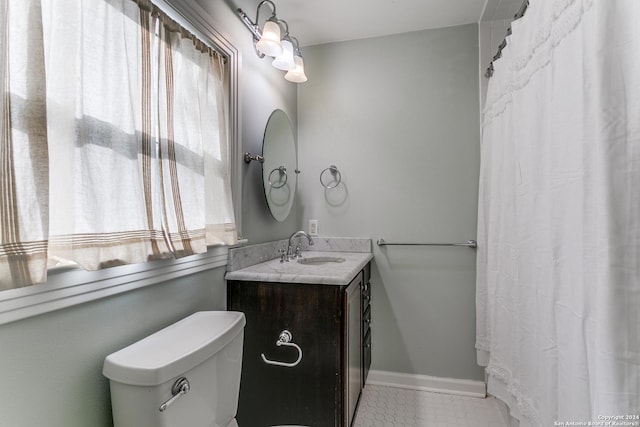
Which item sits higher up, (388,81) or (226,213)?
(388,81)

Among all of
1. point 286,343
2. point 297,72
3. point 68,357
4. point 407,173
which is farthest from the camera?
point 407,173

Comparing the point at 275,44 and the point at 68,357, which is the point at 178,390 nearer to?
the point at 68,357

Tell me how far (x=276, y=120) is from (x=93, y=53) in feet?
3.80

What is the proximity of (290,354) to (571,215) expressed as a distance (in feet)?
A: 3.75

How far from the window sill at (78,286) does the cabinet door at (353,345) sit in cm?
74

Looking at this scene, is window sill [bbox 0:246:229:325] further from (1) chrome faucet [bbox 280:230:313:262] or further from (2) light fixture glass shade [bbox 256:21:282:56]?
(2) light fixture glass shade [bbox 256:21:282:56]

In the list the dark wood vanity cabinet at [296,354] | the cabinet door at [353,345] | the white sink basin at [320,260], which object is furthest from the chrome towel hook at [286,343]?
the white sink basin at [320,260]

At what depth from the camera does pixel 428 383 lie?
79.9 inches

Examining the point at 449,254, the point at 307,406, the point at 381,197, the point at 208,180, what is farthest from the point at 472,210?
the point at 208,180

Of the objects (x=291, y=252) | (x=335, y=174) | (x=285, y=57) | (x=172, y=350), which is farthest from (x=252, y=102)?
(x=172, y=350)

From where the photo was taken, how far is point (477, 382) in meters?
1.97

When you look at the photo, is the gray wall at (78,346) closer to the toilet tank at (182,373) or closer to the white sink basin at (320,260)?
the toilet tank at (182,373)

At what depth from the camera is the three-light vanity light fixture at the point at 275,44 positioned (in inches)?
58.7

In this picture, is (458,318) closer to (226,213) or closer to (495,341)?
(495,341)
